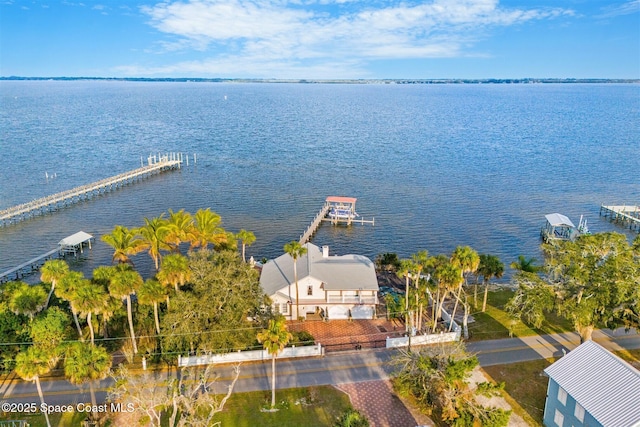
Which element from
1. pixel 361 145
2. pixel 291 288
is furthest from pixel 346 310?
pixel 361 145

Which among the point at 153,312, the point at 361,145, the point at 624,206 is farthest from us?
the point at 361,145

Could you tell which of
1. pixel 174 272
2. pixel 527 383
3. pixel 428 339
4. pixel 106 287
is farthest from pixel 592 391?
pixel 106 287

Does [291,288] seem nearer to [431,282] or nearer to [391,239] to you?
[431,282]

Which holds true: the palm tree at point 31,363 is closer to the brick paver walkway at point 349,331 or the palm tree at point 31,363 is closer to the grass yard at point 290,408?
the grass yard at point 290,408

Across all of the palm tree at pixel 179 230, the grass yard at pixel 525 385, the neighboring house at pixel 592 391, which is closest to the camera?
the neighboring house at pixel 592 391

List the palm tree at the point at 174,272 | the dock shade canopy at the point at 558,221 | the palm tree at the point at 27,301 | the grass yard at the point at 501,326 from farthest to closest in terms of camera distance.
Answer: the dock shade canopy at the point at 558,221, the grass yard at the point at 501,326, the palm tree at the point at 174,272, the palm tree at the point at 27,301

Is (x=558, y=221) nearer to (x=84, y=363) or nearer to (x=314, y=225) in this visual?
(x=314, y=225)

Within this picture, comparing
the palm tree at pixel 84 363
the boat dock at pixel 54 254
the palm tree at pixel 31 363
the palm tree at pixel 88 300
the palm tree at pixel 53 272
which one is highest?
the palm tree at pixel 53 272

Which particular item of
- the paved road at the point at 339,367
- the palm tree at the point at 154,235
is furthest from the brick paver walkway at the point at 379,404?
the palm tree at the point at 154,235
